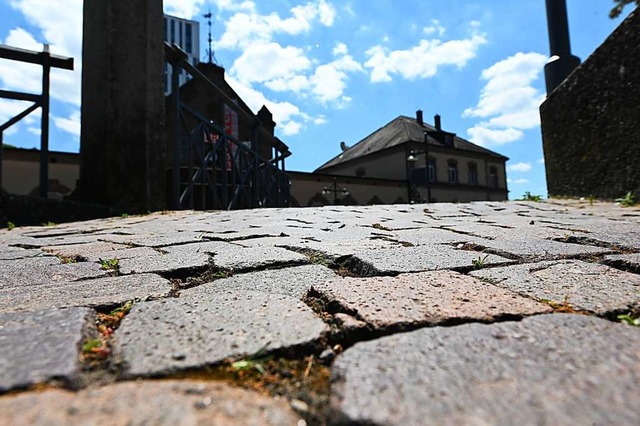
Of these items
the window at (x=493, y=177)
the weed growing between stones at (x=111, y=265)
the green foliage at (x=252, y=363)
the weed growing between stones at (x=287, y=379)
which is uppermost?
the window at (x=493, y=177)

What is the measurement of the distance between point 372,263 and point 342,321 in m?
0.77

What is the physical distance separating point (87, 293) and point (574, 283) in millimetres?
1697

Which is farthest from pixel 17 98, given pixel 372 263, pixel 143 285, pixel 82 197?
pixel 372 263

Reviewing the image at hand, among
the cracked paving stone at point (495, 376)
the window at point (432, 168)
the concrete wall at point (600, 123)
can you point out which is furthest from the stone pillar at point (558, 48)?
the window at point (432, 168)

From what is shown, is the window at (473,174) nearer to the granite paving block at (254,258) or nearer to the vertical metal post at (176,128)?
the vertical metal post at (176,128)

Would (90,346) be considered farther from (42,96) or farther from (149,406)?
(42,96)

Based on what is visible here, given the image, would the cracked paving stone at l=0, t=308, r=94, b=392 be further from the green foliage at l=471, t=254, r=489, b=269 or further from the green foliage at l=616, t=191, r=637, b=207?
the green foliage at l=616, t=191, r=637, b=207

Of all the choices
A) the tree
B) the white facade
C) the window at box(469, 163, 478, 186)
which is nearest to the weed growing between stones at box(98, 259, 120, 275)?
the tree

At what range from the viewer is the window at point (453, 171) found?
35.0m

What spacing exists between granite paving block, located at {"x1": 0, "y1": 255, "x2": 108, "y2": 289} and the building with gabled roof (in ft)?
94.1

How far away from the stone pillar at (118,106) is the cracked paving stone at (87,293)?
159 inches

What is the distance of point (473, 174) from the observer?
36.8m

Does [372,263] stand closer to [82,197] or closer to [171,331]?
[171,331]

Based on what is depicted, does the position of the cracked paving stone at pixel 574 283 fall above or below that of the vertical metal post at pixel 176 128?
below
